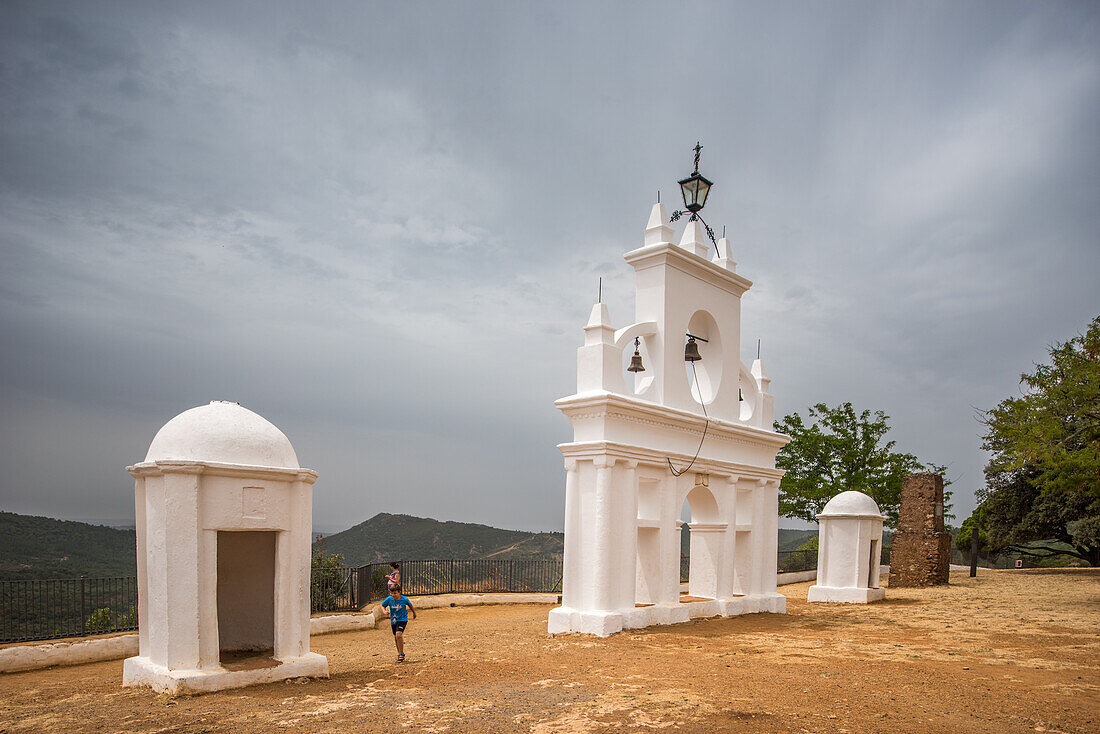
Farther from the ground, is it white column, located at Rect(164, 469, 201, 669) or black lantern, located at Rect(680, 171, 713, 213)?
black lantern, located at Rect(680, 171, 713, 213)

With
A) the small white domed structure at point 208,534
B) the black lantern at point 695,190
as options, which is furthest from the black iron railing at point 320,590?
the black lantern at point 695,190

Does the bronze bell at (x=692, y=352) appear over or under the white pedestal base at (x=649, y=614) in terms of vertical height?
over

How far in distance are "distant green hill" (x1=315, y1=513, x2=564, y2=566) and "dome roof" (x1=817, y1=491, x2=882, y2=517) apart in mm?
27291

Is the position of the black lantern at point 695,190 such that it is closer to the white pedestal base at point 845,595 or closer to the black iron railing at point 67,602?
the white pedestal base at point 845,595

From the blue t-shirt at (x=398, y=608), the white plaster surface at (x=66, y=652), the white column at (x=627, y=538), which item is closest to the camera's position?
the white plaster surface at (x=66, y=652)

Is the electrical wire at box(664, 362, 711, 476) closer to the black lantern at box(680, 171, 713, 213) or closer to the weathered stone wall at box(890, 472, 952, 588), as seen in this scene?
the black lantern at box(680, 171, 713, 213)

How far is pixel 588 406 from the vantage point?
1413cm

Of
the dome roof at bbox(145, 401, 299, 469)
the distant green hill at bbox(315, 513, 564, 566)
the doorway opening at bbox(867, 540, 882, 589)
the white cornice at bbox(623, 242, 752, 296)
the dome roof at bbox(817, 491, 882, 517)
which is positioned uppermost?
the white cornice at bbox(623, 242, 752, 296)

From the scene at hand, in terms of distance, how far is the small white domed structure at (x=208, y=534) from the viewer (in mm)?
9055

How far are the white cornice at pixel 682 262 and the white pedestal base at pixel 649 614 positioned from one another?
6.97m

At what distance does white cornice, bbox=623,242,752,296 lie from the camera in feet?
52.2

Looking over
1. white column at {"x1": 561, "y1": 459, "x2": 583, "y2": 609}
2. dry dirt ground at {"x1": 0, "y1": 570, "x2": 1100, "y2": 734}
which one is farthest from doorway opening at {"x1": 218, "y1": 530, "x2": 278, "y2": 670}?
white column at {"x1": 561, "y1": 459, "x2": 583, "y2": 609}

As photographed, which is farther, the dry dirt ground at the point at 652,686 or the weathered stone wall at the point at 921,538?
the weathered stone wall at the point at 921,538

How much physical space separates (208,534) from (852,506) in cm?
1819
